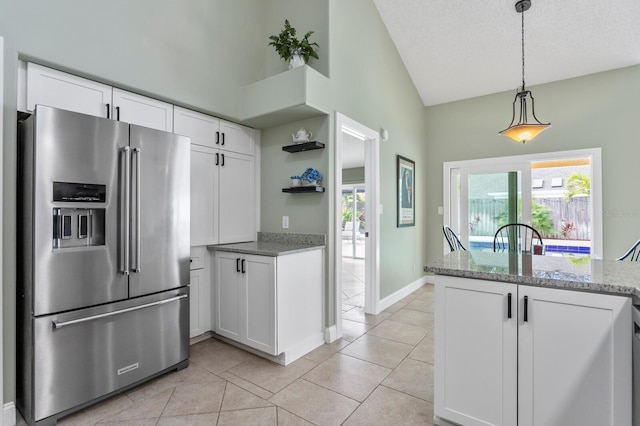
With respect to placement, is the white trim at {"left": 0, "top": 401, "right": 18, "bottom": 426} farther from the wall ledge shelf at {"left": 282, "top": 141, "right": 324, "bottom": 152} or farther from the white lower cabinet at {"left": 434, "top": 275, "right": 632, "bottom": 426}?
the wall ledge shelf at {"left": 282, "top": 141, "right": 324, "bottom": 152}

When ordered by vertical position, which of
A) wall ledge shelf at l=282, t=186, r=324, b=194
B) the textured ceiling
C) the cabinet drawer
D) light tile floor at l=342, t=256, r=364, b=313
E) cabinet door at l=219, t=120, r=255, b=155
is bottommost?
light tile floor at l=342, t=256, r=364, b=313

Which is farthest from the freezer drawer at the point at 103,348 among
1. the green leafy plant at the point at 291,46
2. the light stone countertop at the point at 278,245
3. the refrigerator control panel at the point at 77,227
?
the green leafy plant at the point at 291,46

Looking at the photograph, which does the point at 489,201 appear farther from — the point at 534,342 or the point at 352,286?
the point at 534,342

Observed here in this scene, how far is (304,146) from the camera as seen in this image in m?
3.04

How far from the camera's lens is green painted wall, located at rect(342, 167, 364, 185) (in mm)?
8344

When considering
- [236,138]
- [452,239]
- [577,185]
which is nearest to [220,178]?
[236,138]

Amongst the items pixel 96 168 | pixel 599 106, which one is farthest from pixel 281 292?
pixel 599 106

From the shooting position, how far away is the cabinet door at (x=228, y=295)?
111 inches

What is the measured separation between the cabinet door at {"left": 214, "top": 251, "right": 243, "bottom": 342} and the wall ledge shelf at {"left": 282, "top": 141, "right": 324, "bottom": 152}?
115 centimetres

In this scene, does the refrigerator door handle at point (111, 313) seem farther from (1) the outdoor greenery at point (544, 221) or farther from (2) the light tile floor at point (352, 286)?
(1) the outdoor greenery at point (544, 221)

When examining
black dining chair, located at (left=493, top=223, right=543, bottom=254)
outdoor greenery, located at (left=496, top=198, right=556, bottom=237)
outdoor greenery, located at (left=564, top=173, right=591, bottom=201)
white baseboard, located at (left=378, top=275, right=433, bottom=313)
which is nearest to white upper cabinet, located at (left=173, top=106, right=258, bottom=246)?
white baseboard, located at (left=378, top=275, right=433, bottom=313)

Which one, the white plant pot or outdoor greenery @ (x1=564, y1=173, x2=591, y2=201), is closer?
the white plant pot

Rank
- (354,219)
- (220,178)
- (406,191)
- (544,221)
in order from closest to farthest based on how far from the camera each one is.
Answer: (220,178), (406,191), (544,221), (354,219)

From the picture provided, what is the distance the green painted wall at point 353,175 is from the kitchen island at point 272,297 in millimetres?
5455
